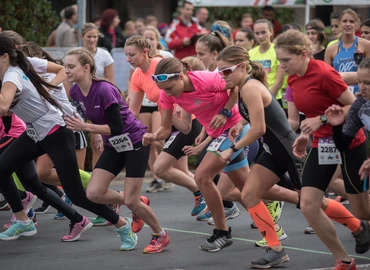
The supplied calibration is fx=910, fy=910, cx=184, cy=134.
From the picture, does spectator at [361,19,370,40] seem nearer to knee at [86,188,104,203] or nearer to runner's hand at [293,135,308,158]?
runner's hand at [293,135,308,158]

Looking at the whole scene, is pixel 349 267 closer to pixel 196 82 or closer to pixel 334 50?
pixel 196 82

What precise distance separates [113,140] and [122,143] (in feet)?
0.27

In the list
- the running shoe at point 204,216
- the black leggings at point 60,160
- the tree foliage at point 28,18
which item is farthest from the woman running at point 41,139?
the tree foliage at point 28,18

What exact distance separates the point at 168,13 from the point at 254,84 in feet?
80.8

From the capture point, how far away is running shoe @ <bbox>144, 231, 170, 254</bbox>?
25.7 feet

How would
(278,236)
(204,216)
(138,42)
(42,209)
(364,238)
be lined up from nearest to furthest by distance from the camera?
(364,238), (278,236), (138,42), (204,216), (42,209)

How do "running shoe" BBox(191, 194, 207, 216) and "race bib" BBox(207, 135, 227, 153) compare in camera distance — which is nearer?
"race bib" BBox(207, 135, 227, 153)

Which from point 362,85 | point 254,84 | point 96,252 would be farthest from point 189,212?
point 362,85

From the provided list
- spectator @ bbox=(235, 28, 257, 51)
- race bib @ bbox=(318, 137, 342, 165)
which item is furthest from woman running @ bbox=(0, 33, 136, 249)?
spectator @ bbox=(235, 28, 257, 51)

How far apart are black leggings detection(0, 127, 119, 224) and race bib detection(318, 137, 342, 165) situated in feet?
7.09

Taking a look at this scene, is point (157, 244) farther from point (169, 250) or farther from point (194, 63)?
point (194, 63)

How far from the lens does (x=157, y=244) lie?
788 centimetres

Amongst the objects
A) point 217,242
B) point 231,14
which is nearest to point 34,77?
point 217,242

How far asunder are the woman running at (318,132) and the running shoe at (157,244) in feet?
5.40
